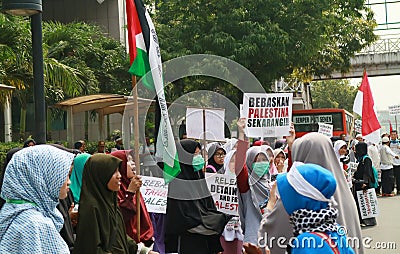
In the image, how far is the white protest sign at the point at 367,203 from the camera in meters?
12.0

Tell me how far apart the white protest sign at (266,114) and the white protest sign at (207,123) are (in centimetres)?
54

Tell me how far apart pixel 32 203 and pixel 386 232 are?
Result: 8.73m

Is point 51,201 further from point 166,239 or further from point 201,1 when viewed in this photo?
point 201,1

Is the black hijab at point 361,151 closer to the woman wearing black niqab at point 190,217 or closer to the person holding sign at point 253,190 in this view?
the person holding sign at point 253,190

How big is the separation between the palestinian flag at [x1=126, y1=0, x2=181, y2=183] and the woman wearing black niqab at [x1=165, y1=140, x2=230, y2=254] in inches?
5.8

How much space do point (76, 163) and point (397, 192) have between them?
14269 mm

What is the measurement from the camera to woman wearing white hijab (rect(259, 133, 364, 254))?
14.3 feet

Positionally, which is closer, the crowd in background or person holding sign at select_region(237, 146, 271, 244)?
the crowd in background

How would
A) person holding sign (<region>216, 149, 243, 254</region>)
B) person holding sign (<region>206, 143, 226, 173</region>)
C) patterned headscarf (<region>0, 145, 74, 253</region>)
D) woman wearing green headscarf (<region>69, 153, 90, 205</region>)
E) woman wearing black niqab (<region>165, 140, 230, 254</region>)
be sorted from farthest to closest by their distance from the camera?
1. person holding sign (<region>206, 143, 226, 173</region>)
2. person holding sign (<region>216, 149, 243, 254</region>)
3. woman wearing black niqab (<region>165, 140, 230, 254</region>)
4. woman wearing green headscarf (<region>69, 153, 90, 205</region>)
5. patterned headscarf (<region>0, 145, 74, 253</region>)

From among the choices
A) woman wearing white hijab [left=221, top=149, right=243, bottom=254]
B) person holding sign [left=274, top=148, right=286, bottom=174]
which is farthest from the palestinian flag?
person holding sign [left=274, top=148, right=286, bottom=174]

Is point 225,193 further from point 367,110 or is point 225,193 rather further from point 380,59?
point 380,59

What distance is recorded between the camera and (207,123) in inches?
359

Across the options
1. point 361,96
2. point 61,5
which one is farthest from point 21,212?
point 61,5

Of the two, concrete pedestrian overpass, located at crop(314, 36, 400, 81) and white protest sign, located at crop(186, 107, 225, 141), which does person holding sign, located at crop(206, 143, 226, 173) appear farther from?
concrete pedestrian overpass, located at crop(314, 36, 400, 81)
